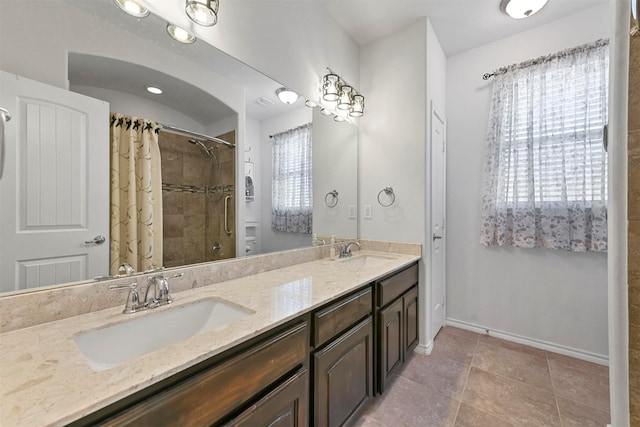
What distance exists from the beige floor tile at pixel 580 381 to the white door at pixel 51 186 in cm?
273

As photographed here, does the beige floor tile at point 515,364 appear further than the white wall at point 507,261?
No

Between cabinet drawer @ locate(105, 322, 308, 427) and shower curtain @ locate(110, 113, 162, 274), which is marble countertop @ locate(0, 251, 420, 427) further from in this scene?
shower curtain @ locate(110, 113, 162, 274)

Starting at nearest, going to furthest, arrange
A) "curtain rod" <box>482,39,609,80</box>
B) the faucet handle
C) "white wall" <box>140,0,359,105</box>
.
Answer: the faucet handle → "white wall" <box>140,0,359,105</box> → "curtain rod" <box>482,39,609,80</box>

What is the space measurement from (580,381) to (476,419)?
3.19 feet

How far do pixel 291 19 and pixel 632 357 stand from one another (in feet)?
7.49

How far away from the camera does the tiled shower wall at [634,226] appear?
0.69m

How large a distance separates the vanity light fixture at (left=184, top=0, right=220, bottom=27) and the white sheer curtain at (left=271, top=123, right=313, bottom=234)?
684 mm

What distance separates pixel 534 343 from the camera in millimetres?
2225

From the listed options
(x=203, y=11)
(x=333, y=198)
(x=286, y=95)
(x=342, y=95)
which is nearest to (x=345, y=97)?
(x=342, y=95)

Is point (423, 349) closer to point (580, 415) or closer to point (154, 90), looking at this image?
point (580, 415)

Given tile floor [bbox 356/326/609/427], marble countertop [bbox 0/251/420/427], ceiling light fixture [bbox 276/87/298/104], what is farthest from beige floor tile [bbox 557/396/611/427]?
ceiling light fixture [bbox 276/87/298/104]

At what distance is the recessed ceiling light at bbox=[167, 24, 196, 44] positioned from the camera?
3.76 feet

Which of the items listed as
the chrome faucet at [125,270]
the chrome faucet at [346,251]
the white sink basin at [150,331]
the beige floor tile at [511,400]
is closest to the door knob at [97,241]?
the chrome faucet at [125,270]

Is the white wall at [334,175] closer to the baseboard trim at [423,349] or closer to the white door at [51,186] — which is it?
the baseboard trim at [423,349]
